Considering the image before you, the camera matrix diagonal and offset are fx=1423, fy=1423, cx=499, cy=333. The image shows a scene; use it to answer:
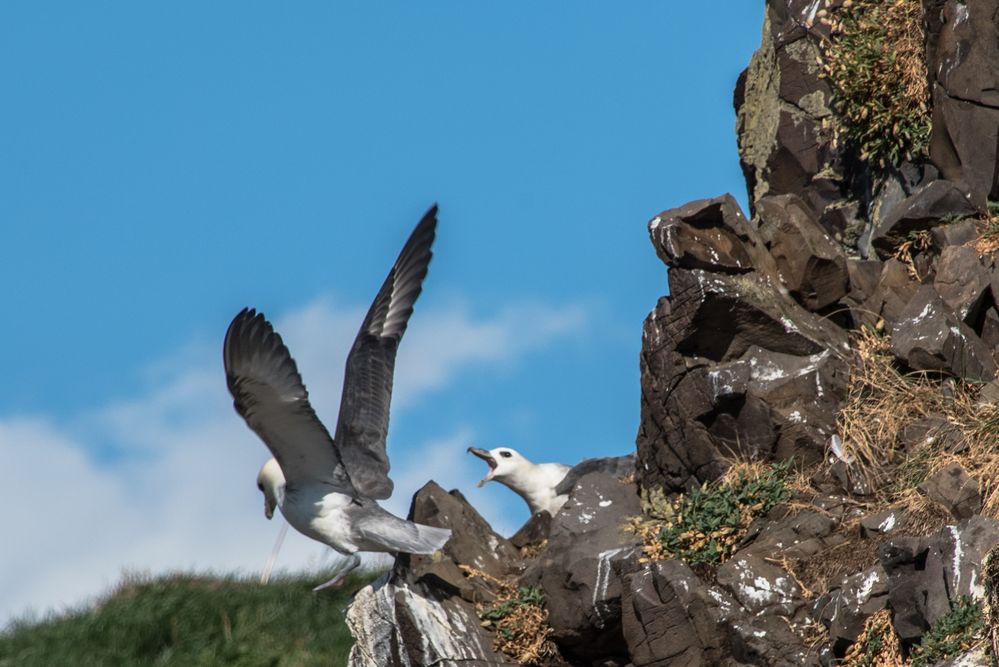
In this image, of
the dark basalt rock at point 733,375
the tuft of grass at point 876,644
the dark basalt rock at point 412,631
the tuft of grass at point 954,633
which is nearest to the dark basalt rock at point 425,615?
the dark basalt rock at point 412,631

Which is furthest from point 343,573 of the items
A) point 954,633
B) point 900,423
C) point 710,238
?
point 954,633

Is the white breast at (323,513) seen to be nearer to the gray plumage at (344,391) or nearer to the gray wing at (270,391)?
the gray plumage at (344,391)

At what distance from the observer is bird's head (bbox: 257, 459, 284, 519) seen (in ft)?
40.4

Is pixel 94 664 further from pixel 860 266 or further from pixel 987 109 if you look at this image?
pixel 987 109

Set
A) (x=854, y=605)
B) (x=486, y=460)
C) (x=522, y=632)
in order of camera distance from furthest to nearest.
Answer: (x=486, y=460) → (x=522, y=632) → (x=854, y=605)

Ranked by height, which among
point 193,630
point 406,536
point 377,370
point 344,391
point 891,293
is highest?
point 377,370

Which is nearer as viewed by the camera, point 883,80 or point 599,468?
point 883,80

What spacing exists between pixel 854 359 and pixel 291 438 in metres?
4.75

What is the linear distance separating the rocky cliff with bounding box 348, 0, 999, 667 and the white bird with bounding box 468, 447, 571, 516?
44.0 inches

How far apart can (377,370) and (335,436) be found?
0.94m

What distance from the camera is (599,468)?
14172mm

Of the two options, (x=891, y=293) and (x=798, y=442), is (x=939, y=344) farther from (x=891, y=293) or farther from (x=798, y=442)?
(x=798, y=442)

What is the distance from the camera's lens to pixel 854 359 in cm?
1198

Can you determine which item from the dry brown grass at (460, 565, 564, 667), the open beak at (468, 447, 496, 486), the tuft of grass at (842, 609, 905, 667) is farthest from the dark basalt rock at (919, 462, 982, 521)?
the open beak at (468, 447, 496, 486)
